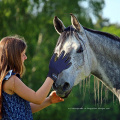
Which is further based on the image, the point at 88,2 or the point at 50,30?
the point at 88,2

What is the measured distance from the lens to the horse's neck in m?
3.27

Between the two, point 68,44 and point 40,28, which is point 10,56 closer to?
point 68,44

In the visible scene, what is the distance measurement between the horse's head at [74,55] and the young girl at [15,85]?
0.45 meters

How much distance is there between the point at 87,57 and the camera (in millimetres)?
3289

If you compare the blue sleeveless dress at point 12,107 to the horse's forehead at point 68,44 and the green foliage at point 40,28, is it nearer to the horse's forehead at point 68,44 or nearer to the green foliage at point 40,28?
the horse's forehead at point 68,44

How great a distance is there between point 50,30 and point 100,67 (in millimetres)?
12852

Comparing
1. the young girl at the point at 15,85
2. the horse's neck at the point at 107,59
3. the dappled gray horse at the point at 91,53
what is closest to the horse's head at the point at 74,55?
the dappled gray horse at the point at 91,53

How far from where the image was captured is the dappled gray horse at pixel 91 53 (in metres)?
3.19

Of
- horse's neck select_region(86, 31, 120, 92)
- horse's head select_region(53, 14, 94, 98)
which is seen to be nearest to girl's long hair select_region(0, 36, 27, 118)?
horse's head select_region(53, 14, 94, 98)

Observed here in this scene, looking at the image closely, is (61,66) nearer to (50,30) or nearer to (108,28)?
(50,30)

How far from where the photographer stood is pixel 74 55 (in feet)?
10.4

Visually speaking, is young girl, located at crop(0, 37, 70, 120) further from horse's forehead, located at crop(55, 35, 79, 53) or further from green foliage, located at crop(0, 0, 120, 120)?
green foliage, located at crop(0, 0, 120, 120)

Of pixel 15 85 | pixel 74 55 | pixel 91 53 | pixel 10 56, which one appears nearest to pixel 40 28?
pixel 91 53

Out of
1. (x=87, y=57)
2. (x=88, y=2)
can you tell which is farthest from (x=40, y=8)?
(x=87, y=57)
